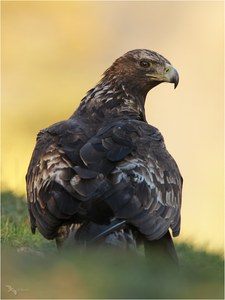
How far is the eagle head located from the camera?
1384cm

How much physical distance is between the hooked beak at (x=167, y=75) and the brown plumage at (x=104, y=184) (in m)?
1.22

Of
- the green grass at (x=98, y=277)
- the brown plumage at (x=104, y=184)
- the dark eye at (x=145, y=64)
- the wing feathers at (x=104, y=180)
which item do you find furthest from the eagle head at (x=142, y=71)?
the green grass at (x=98, y=277)

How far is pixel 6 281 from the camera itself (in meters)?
10.2

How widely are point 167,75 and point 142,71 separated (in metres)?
0.33

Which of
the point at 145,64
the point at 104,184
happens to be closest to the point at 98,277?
the point at 104,184

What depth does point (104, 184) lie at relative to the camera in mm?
11117

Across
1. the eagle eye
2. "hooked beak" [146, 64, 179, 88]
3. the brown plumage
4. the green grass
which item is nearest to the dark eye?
the eagle eye

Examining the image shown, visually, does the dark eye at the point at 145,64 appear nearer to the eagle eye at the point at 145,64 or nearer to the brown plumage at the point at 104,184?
the eagle eye at the point at 145,64

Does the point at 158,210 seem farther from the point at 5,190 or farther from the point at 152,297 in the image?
the point at 5,190

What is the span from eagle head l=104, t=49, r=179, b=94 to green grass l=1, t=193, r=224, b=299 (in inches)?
107

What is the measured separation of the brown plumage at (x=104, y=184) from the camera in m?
11.1

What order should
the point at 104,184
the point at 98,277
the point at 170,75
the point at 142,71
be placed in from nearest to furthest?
the point at 98,277 → the point at 104,184 → the point at 170,75 → the point at 142,71

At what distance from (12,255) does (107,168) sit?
1.31m

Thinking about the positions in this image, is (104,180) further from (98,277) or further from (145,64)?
(145,64)
